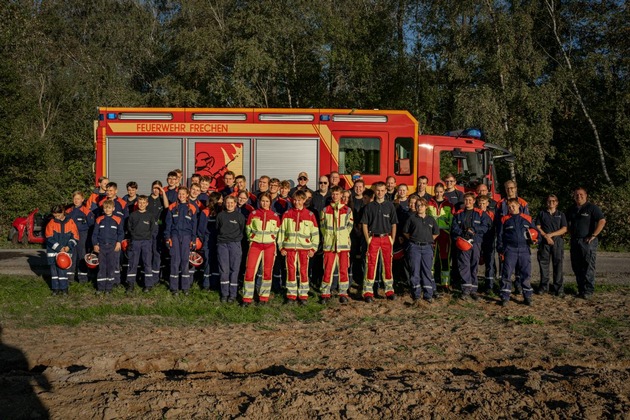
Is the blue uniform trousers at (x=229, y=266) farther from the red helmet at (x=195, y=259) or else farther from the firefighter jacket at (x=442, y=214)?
the firefighter jacket at (x=442, y=214)

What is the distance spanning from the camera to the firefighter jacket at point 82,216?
367 inches

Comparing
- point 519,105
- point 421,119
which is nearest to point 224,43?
point 421,119

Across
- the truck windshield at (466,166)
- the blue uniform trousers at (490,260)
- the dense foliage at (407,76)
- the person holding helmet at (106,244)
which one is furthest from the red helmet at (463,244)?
the dense foliage at (407,76)

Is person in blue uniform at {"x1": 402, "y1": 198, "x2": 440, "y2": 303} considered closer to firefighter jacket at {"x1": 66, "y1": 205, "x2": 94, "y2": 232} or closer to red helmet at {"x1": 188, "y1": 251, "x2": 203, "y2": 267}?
red helmet at {"x1": 188, "y1": 251, "x2": 203, "y2": 267}

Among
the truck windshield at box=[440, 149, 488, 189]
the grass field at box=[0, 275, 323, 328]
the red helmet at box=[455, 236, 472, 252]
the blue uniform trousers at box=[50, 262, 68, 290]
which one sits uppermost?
the truck windshield at box=[440, 149, 488, 189]

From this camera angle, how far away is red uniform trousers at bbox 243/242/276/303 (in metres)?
8.08

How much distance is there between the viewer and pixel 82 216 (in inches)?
372

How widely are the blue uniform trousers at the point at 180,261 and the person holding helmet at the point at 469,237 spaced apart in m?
4.31

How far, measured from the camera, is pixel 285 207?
9219mm

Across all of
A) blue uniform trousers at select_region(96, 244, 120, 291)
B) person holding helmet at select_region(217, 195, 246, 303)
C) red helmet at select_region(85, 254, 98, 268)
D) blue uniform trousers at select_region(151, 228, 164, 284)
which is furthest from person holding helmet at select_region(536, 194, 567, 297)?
red helmet at select_region(85, 254, 98, 268)

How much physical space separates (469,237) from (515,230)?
715 millimetres

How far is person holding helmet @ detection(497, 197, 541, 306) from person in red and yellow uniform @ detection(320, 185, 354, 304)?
7.88 ft

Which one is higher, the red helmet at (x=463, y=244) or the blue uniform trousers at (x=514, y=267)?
the red helmet at (x=463, y=244)

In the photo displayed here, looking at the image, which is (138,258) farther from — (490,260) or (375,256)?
(490,260)
